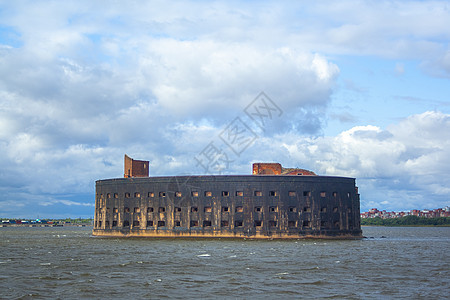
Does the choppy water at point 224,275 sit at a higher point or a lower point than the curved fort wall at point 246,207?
lower

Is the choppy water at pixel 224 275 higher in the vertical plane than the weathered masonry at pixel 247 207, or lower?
lower

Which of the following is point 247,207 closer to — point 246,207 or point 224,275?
point 246,207

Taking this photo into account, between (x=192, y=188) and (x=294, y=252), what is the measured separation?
17954 mm

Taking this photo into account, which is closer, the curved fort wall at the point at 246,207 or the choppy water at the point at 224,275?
the choppy water at the point at 224,275

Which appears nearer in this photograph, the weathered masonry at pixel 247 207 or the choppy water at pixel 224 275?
the choppy water at pixel 224 275

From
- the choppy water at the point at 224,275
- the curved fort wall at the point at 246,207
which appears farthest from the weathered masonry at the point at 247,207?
the choppy water at the point at 224,275

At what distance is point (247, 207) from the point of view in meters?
49.1

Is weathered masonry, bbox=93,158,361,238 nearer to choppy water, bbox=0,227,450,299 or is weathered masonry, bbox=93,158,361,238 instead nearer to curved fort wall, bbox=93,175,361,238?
curved fort wall, bbox=93,175,361,238

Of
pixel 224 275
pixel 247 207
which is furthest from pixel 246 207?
pixel 224 275

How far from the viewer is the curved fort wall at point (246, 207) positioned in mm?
48906

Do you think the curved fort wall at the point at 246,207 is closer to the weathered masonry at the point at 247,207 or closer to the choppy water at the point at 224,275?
the weathered masonry at the point at 247,207

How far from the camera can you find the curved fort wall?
4891 centimetres

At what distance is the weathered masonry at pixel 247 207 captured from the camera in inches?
1925

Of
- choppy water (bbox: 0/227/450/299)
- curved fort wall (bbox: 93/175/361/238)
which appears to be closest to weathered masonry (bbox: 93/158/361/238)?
curved fort wall (bbox: 93/175/361/238)
